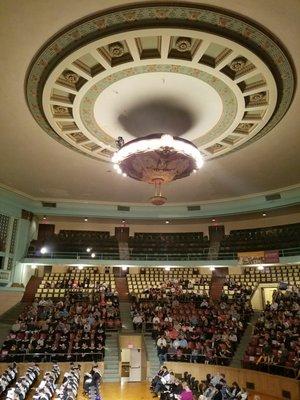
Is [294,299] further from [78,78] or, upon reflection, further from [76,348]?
[78,78]

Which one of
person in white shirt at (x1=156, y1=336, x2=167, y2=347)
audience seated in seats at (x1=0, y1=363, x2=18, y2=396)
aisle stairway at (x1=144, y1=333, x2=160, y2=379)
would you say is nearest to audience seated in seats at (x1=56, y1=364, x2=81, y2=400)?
audience seated in seats at (x1=0, y1=363, x2=18, y2=396)

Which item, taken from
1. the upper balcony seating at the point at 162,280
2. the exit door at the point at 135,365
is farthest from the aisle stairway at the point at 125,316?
the exit door at the point at 135,365

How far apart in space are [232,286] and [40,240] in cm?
1214

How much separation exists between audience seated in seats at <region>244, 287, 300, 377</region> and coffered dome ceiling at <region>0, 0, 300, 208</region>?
6573 mm

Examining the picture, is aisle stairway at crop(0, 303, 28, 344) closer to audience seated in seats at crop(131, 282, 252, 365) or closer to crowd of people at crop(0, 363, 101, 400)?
crowd of people at crop(0, 363, 101, 400)

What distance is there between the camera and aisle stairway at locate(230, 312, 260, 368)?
13.6 m

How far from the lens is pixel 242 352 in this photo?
46.5 ft

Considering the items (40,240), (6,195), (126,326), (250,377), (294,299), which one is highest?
(6,195)

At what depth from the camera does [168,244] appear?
2323 cm

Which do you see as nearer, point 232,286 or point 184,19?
point 184,19

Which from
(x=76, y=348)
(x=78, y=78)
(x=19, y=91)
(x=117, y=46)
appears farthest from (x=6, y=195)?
(x=117, y=46)

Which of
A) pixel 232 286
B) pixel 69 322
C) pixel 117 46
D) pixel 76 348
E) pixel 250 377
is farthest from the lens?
pixel 232 286

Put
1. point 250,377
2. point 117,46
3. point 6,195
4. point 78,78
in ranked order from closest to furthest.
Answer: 1. point 117,46
2. point 78,78
3. point 250,377
4. point 6,195

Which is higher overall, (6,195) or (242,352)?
(6,195)
